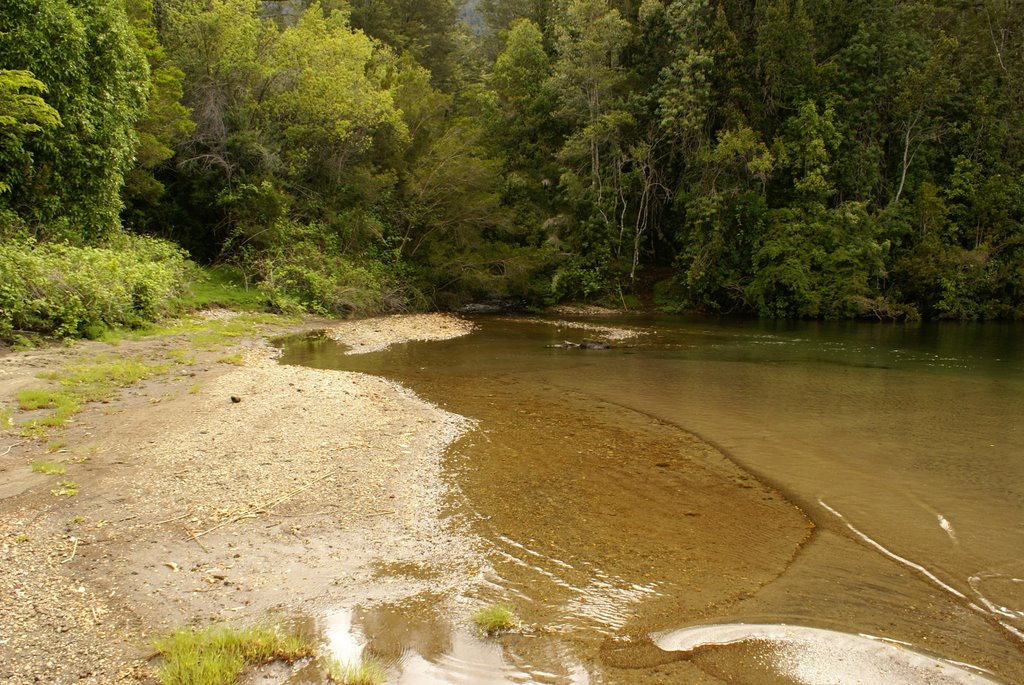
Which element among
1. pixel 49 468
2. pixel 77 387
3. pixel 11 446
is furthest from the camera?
pixel 77 387

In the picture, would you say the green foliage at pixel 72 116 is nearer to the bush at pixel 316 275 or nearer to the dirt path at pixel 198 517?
the bush at pixel 316 275

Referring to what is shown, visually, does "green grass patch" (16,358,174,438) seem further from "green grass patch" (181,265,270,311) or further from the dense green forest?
the dense green forest

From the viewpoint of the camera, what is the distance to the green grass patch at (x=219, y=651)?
14.0 feet

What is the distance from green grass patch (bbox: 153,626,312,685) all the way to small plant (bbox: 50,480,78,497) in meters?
3.31

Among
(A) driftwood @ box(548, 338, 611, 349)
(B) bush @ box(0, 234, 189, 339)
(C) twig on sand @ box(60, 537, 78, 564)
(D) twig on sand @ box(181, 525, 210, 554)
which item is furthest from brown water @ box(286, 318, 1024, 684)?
(B) bush @ box(0, 234, 189, 339)

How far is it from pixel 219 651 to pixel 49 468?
4.75 m

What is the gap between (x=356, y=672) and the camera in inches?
178

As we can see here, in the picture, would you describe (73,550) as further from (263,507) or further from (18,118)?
(18,118)

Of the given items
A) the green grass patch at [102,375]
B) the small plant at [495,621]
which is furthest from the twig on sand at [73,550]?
the green grass patch at [102,375]

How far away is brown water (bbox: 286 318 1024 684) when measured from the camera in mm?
5125

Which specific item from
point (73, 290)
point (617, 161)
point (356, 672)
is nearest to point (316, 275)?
point (73, 290)

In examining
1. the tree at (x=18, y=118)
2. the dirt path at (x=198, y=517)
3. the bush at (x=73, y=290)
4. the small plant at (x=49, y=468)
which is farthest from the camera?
the tree at (x=18, y=118)

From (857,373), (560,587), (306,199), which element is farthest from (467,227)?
(560,587)

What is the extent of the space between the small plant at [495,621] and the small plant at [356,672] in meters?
0.88
